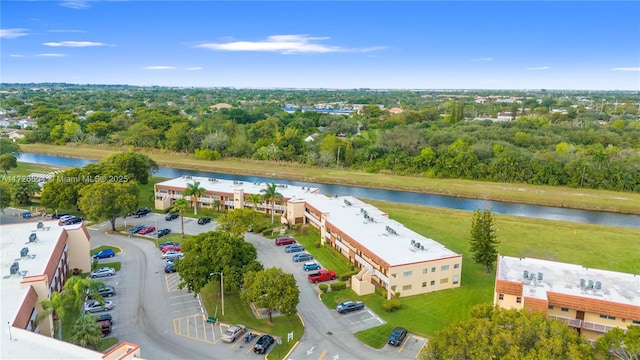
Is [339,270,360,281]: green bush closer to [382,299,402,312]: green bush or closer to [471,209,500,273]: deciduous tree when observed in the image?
[382,299,402,312]: green bush

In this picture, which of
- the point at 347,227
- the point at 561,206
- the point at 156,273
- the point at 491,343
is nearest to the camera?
the point at 491,343

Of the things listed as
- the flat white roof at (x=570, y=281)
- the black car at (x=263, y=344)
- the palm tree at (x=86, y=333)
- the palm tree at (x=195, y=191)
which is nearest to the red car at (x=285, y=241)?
the palm tree at (x=195, y=191)

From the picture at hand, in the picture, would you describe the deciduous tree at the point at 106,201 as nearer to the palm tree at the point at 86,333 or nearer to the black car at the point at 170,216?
the black car at the point at 170,216

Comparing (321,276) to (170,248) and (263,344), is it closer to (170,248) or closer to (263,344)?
(263,344)

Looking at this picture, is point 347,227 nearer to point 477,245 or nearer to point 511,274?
point 477,245

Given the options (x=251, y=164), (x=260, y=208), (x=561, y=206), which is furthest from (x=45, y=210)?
(x=561, y=206)

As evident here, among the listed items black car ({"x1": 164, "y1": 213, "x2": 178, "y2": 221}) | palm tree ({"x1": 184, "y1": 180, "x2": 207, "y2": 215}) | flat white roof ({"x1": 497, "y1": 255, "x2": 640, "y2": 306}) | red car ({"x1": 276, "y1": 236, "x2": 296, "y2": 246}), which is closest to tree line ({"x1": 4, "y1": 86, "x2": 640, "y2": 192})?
palm tree ({"x1": 184, "y1": 180, "x2": 207, "y2": 215})

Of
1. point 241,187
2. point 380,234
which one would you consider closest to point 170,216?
point 241,187
